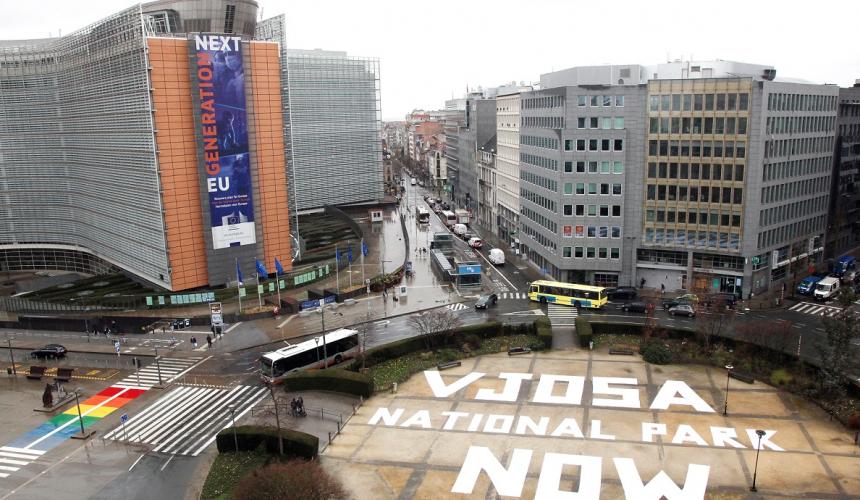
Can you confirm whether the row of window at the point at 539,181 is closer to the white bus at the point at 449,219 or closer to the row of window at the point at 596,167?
the row of window at the point at 596,167

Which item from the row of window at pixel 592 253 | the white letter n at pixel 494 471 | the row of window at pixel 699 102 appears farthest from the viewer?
the row of window at pixel 592 253

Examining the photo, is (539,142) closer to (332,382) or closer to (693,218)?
(693,218)

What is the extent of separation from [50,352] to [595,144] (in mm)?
69540

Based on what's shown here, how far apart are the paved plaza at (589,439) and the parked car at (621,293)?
80.6 ft

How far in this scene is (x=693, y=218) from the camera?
84938 millimetres

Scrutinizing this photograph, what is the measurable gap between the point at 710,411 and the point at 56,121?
107m

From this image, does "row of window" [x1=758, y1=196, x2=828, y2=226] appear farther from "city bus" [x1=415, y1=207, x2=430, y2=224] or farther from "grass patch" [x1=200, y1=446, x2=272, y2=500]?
"city bus" [x1=415, y1=207, x2=430, y2=224]

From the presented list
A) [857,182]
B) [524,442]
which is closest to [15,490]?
[524,442]

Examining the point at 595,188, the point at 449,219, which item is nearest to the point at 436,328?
the point at 595,188

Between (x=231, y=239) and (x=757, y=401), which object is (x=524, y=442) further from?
(x=231, y=239)

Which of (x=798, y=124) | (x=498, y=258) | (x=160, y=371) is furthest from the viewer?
(x=498, y=258)

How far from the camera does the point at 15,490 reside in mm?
43812

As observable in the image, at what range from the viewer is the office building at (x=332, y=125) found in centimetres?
14688

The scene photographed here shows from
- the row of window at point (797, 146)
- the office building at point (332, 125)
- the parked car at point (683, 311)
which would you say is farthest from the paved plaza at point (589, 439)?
the office building at point (332, 125)
